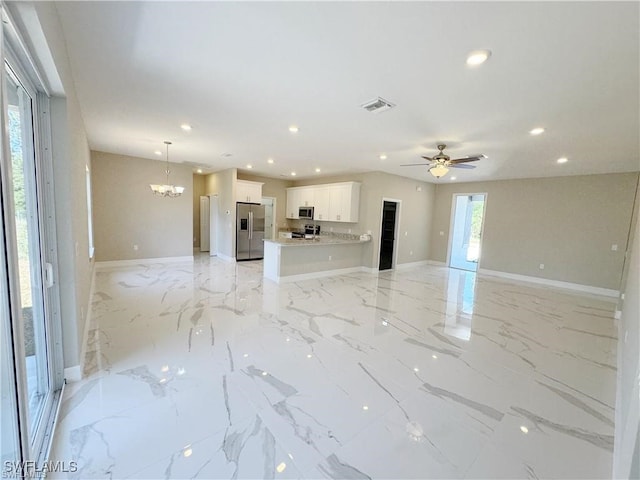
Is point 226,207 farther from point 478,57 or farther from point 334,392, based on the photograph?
point 478,57

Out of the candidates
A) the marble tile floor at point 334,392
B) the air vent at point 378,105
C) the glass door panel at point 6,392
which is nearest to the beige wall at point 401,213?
the marble tile floor at point 334,392

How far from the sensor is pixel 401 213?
7527 millimetres

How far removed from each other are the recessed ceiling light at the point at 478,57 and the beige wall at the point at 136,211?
6891 millimetres

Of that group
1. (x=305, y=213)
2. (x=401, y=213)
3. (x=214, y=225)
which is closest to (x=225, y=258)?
(x=214, y=225)

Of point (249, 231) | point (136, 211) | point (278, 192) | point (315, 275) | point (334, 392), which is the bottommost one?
point (334, 392)

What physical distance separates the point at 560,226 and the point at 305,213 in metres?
6.56

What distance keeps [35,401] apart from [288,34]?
311 cm

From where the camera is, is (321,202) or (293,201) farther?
(293,201)

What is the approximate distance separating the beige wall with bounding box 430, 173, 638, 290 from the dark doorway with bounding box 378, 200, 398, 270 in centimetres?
249

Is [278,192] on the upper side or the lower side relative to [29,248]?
upper

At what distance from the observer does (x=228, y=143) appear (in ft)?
15.3

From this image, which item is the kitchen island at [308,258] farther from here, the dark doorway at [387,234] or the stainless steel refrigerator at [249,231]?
the stainless steel refrigerator at [249,231]

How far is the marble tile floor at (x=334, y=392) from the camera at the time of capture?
1.61 metres

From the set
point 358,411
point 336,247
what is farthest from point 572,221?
point 358,411
